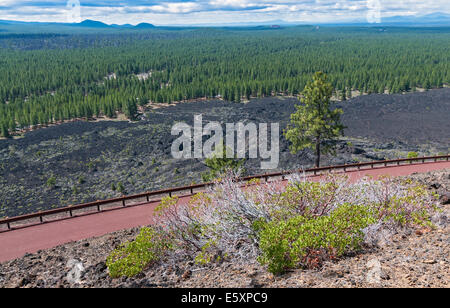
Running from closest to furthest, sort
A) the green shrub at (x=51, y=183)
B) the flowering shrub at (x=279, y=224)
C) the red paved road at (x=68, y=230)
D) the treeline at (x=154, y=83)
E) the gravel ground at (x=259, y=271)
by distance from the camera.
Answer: the gravel ground at (x=259, y=271), the flowering shrub at (x=279, y=224), the red paved road at (x=68, y=230), the green shrub at (x=51, y=183), the treeline at (x=154, y=83)

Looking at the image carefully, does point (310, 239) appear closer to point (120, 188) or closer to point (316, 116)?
point (316, 116)

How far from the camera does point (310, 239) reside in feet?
29.8

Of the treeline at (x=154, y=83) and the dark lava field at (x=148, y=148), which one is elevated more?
the treeline at (x=154, y=83)

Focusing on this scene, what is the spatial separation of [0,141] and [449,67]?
462ft

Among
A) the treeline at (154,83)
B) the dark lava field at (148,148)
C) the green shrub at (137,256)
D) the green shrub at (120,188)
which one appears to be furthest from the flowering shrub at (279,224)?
the treeline at (154,83)

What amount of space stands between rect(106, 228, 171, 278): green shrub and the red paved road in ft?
16.5

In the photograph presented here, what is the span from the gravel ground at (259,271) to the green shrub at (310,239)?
1.23ft

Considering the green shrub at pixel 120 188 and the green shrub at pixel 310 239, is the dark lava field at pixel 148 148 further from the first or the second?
the green shrub at pixel 310 239

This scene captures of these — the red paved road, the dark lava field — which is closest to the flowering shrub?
the red paved road

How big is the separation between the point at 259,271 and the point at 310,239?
6.23 ft

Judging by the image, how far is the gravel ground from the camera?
27.2ft

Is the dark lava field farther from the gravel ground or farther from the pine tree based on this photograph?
the gravel ground

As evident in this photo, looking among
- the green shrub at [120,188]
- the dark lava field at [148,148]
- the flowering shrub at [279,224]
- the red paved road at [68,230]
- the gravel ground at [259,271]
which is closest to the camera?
the gravel ground at [259,271]

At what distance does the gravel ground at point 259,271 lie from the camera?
8289 mm
